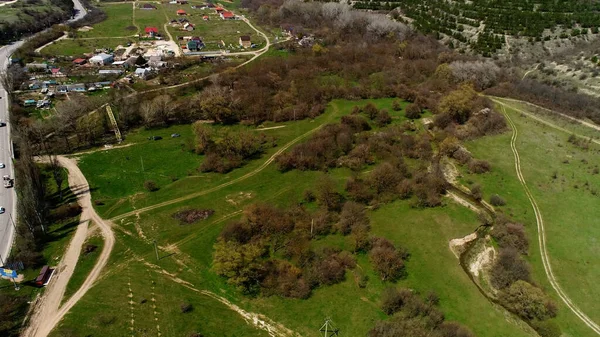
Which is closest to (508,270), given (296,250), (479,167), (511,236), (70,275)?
(511,236)

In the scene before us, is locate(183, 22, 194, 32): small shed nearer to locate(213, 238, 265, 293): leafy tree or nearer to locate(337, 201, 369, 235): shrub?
locate(337, 201, 369, 235): shrub

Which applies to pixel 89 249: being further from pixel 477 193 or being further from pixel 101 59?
pixel 101 59

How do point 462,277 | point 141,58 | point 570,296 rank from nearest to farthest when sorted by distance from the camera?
point 570,296 → point 462,277 → point 141,58

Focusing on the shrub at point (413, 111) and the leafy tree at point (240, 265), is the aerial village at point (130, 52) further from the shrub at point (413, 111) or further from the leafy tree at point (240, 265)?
the leafy tree at point (240, 265)

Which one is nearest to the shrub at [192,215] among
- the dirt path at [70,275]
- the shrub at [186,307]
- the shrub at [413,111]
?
the dirt path at [70,275]

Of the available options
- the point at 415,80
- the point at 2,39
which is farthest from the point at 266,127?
the point at 2,39

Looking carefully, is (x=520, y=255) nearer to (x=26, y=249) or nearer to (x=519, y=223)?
(x=519, y=223)

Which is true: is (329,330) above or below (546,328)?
below
